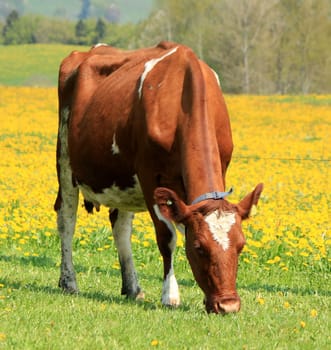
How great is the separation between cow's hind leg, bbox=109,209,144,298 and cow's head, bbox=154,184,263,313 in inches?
82.2

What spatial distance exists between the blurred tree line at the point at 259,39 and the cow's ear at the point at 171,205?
6936 cm

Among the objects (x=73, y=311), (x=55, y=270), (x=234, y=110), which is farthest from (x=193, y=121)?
(x=234, y=110)

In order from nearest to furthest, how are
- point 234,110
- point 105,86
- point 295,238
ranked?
point 105,86, point 295,238, point 234,110

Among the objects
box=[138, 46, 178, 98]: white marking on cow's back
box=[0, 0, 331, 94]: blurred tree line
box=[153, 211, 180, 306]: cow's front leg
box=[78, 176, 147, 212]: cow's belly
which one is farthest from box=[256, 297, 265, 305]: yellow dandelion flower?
box=[0, 0, 331, 94]: blurred tree line

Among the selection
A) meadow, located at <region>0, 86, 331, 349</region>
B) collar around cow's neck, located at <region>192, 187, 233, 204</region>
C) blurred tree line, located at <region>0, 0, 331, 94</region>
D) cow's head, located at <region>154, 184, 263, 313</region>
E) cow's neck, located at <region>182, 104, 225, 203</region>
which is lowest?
blurred tree line, located at <region>0, 0, 331, 94</region>

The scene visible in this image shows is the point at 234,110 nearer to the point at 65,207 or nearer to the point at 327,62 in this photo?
the point at 65,207

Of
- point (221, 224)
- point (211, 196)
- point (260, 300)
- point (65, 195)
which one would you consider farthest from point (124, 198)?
point (221, 224)

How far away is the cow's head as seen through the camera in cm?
664

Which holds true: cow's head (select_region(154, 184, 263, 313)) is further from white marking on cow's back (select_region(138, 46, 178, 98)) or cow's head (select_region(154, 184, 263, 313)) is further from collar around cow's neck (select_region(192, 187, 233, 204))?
white marking on cow's back (select_region(138, 46, 178, 98))

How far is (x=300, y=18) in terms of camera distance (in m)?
78.9

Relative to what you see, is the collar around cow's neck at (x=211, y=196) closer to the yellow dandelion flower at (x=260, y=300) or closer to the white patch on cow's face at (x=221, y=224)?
the white patch on cow's face at (x=221, y=224)

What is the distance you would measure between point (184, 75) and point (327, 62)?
74044 mm

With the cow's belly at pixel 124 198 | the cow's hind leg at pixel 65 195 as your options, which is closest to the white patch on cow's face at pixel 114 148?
the cow's belly at pixel 124 198

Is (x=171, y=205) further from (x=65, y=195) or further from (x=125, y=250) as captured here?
(x=65, y=195)
